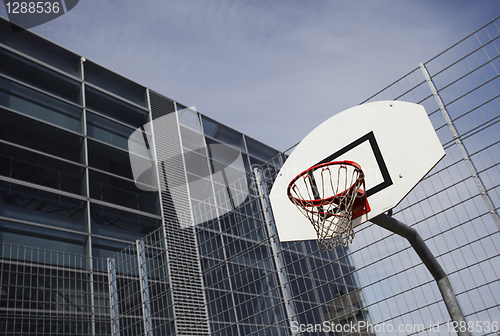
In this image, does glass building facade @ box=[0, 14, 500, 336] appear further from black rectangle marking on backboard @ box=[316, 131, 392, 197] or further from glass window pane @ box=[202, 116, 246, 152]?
black rectangle marking on backboard @ box=[316, 131, 392, 197]

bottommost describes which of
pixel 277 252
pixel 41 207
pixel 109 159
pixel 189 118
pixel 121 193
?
pixel 277 252

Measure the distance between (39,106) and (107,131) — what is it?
5.01 ft

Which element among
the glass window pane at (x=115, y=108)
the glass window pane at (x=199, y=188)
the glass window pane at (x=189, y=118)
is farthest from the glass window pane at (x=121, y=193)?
the glass window pane at (x=189, y=118)

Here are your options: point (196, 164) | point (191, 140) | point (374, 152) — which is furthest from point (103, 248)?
point (374, 152)

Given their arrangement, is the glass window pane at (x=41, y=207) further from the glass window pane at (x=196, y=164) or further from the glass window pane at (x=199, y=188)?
the glass window pane at (x=196, y=164)

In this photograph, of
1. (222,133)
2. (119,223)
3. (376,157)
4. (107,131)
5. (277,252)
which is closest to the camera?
(376,157)

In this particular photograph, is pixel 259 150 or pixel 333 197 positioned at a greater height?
pixel 259 150

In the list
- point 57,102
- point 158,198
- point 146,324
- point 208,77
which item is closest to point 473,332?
point 146,324

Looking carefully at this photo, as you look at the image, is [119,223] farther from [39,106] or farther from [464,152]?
[464,152]

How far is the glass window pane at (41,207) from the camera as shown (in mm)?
7642

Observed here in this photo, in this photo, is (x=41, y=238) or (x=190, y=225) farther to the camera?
(x=41, y=238)

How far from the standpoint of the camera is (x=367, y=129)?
146 inches

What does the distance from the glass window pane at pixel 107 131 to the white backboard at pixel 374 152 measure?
665cm

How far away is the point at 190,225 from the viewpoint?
6.89m
